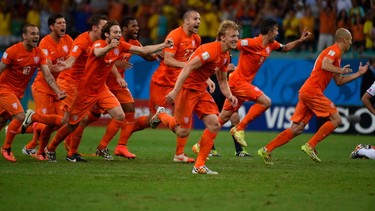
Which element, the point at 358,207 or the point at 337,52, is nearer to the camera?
the point at 358,207

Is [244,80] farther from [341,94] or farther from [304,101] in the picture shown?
[341,94]

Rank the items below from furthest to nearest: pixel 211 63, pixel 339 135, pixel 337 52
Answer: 1. pixel 339 135
2. pixel 337 52
3. pixel 211 63

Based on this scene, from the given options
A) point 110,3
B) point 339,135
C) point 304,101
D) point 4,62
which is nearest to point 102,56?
point 4,62

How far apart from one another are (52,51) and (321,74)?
17.3ft

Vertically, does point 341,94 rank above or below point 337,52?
below

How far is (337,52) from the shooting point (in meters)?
16.6

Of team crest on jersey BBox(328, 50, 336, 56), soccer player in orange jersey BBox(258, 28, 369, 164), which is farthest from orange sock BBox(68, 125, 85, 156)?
team crest on jersey BBox(328, 50, 336, 56)

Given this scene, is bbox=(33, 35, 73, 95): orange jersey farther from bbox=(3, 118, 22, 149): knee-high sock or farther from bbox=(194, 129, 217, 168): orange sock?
bbox=(194, 129, 217, 168): orange sock

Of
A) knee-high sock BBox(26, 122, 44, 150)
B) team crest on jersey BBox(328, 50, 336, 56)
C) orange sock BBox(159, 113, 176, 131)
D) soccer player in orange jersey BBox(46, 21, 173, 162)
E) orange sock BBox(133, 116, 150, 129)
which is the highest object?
team crest on jersey BBox(328, 50, 336, 56)

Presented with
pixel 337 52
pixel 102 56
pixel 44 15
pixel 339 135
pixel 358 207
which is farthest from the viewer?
pixel 44 15

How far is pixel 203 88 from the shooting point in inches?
581

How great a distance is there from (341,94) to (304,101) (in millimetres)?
9367

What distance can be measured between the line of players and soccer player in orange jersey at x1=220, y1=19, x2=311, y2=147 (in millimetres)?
21

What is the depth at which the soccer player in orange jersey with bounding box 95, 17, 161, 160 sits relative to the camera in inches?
675
